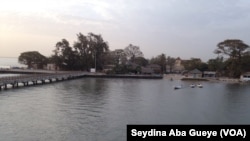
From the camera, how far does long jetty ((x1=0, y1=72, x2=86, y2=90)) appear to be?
4594 centimetres

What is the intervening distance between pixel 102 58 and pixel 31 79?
4130cm

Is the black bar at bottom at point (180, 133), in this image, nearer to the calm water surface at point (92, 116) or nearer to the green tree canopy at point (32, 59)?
the calm water surface at point (92, 116)

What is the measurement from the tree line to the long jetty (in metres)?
10.6

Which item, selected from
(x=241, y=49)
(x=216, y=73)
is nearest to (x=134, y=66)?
(x=216, y=73)

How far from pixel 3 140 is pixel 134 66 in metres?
74.7

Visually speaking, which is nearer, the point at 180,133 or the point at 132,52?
the point at 180,133

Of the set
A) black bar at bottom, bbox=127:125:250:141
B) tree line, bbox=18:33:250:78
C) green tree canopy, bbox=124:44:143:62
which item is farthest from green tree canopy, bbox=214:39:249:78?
black bar at bottom, bbox=127:125:250:141

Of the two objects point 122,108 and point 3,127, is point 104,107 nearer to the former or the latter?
point 122,108

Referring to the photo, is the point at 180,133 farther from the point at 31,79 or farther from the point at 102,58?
the point at 102,58

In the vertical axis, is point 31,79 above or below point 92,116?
above

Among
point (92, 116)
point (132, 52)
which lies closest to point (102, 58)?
point (132, 52)

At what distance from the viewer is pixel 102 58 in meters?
94.0

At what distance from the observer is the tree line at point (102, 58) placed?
3164 inches

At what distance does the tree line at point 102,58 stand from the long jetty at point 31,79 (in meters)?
10.6
